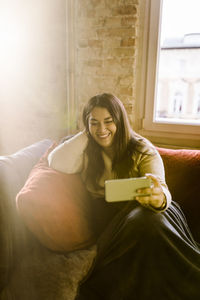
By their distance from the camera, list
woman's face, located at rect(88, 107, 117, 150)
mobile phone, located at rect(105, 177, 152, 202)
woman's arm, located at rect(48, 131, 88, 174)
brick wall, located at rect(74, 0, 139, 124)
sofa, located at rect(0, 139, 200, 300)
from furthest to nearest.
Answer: brick wall, located at rect(74, 0, 139, 124) < woman's arm, located at rect(48, 131, 88, 174) < woman's face, located at rect(88, 107, 117, 150) < sofa, located at rect(0, 139, 200, 300) < mobile phone, located at rect(105, 177, 152, 202)

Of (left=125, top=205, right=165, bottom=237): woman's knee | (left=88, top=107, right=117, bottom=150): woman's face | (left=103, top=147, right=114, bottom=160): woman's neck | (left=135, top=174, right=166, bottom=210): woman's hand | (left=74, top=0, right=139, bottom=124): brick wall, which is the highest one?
(left=74, top=0, right=139, bottom=124): brick wall

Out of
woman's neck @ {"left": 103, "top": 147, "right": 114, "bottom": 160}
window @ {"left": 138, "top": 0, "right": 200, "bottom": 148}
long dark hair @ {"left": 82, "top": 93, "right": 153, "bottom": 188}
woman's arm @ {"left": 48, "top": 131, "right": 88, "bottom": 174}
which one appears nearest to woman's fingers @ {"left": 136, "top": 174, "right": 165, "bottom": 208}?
long dark hair @ {"left": 82, "top": 93, "right": 153, "bottom": 188}

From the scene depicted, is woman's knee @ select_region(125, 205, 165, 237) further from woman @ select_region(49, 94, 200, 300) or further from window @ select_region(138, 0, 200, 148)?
window @ select_region(138, 0, 200, 148)

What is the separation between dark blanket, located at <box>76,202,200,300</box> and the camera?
40.4 inches

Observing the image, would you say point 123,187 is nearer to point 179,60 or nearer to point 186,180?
point 186,180

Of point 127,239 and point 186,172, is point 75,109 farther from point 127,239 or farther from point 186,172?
point 127,239

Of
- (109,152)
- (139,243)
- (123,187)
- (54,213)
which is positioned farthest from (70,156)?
(139,243)

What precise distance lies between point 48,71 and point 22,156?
1.06 metres

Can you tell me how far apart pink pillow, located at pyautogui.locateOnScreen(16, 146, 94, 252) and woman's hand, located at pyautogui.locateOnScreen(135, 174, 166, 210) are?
36 centimetres

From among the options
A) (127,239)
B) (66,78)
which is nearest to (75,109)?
(66,78)

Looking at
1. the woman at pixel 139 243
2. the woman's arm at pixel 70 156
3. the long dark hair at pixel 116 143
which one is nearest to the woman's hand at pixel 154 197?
the woman at pixel 139 243

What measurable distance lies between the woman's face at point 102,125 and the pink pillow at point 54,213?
323 mm

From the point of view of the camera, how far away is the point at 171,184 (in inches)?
63.3

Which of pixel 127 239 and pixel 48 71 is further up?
pixel 48 71
